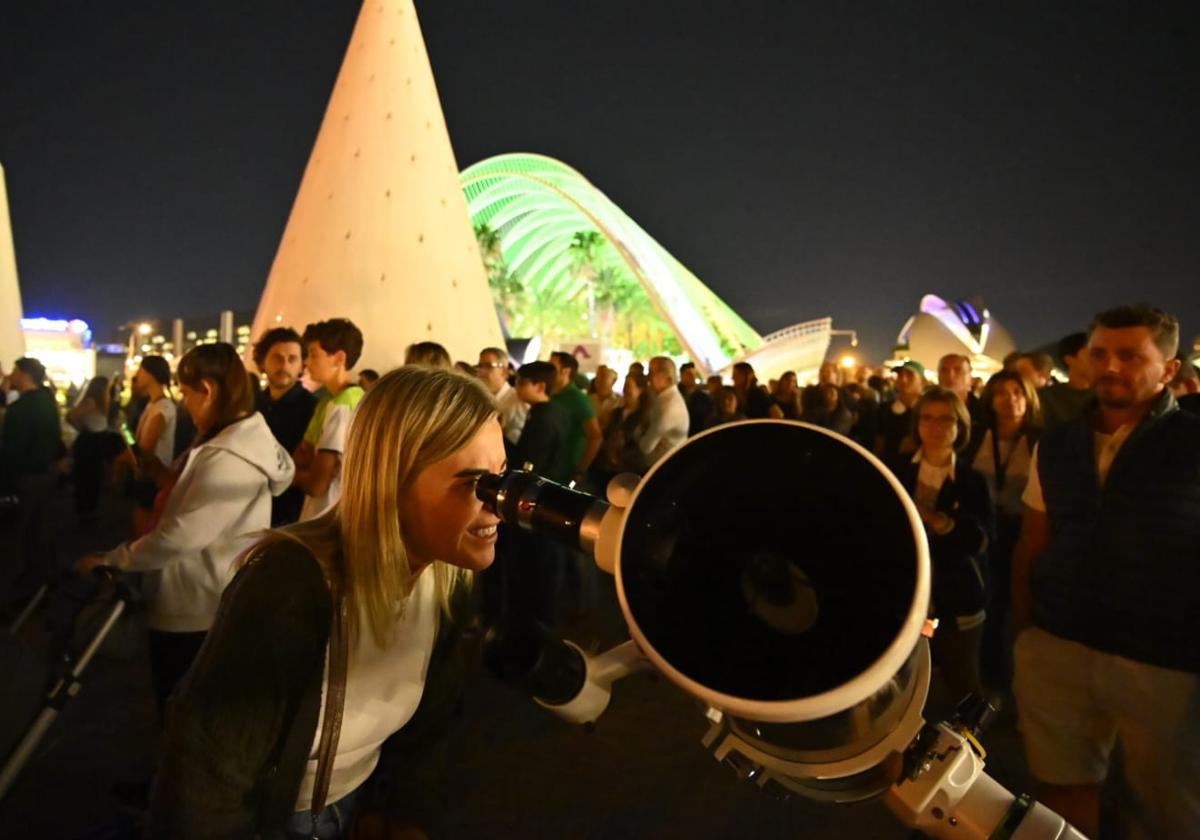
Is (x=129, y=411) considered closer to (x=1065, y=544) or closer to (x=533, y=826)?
(x=533, y=826)

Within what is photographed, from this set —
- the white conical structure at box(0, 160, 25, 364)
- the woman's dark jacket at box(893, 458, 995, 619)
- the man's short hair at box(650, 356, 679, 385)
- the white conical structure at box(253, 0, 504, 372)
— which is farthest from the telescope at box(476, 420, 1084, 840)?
the white conical structure at box(0, 160, 25, 364)

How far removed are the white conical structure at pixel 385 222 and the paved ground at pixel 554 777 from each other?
10.5 metres

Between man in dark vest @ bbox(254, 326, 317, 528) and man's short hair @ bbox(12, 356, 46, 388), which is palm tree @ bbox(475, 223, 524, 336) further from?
man in dark vest @ bbox(254, 326, 317, 528)

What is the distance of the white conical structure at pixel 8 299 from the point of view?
16391 mm

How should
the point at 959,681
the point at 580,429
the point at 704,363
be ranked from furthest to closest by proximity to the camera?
the point at 704,363 → the point at 580,429 → the point at 959,681

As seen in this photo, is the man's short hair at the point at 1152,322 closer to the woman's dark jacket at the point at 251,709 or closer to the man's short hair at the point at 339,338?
the woman's dark jacket at the point at 251,709

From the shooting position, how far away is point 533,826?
2635mm

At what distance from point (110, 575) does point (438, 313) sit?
12179 mm

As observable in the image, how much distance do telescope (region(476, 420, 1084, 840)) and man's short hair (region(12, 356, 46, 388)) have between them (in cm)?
649

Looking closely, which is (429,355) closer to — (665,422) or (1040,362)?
(665,422)

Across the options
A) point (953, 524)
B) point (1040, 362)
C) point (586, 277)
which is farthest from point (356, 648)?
point (586, 277)

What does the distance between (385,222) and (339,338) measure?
11.1 meters

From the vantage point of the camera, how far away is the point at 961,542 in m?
2.82

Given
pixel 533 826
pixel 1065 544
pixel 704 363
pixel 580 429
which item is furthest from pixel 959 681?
pixel 704 363
